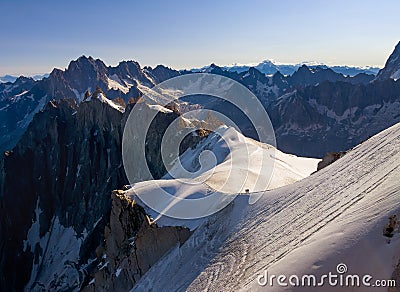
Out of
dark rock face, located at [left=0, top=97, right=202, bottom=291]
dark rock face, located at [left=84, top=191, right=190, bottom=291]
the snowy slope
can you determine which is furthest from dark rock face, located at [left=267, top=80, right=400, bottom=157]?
dark rock face, located at [left=84, top=191, right=190, bottom=291]

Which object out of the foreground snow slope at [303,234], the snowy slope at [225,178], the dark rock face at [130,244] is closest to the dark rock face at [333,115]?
the snowy slope at [225,178]

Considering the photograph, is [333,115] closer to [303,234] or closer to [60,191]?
[60,191]

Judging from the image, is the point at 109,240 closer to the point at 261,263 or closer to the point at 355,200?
the point at 261,263

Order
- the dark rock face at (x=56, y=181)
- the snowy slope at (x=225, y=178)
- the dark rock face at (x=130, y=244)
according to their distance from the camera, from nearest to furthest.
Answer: the dark rock face at (x=130, y=244), the snowy slope at (x=225, y=178), the dark rock face at (x=56, y=181)

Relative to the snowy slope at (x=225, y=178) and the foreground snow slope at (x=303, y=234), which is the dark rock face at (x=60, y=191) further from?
the foreground snow slope at (x=303, y=234)

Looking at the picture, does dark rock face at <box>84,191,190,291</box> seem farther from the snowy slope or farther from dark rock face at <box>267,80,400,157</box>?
dark rock face at <box>267,80,400,157</box>

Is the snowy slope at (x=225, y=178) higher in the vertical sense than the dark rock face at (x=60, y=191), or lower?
higher
